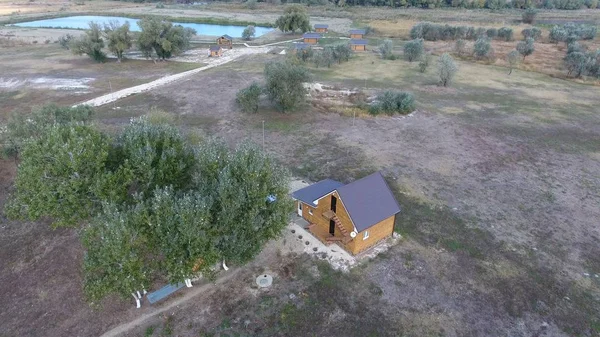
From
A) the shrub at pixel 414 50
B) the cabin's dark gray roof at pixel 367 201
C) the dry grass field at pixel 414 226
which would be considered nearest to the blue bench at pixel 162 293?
the dry grass field at pixel 414 226

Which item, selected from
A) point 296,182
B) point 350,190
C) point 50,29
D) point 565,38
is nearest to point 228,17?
point 50,29

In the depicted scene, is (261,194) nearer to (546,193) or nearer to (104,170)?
(104,170)

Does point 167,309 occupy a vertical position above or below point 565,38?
below

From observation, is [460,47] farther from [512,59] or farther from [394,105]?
[394,105]

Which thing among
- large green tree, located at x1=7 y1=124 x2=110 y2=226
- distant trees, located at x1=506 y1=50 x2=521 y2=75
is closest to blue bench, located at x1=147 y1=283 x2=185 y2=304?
large green tree, located at x1=7 y1=124 x2=110 y2=226

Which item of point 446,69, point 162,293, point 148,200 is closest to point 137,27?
point 446,69
